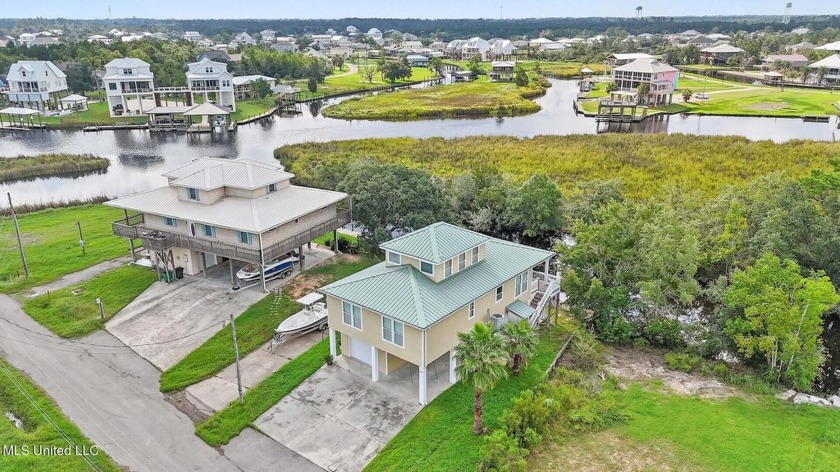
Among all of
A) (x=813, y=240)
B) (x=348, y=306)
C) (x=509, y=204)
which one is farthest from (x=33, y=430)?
(x=813, y=240)

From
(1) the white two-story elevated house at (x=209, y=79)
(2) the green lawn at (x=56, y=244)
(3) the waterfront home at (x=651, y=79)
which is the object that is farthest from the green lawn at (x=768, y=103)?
(2) the green lawn at (x=56, y=244)

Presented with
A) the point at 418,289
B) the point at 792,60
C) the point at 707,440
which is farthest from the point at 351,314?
the point at 792,60

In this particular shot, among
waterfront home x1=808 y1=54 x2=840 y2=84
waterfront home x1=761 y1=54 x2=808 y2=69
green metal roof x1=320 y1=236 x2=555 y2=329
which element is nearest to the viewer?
green metal roof x1=320 y1=236 x2=555 y2=329

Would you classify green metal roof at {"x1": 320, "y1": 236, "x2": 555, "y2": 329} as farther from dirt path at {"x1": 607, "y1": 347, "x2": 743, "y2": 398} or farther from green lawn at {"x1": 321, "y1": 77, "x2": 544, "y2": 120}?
green lawn at {"x1": 321, "y1": 77, "x2": 544, "y2": 120}

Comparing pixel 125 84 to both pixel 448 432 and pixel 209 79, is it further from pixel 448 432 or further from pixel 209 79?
pixel 448 432

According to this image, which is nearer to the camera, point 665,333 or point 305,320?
point 305,320

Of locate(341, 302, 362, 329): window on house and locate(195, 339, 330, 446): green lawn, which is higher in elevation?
locate(341, 302, 362, 329): window on house

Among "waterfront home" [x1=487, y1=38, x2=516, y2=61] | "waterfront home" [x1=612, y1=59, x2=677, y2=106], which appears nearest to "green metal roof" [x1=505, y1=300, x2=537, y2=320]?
"waterfront home" [x1=612, y1=59, x2=677, y2=106]
